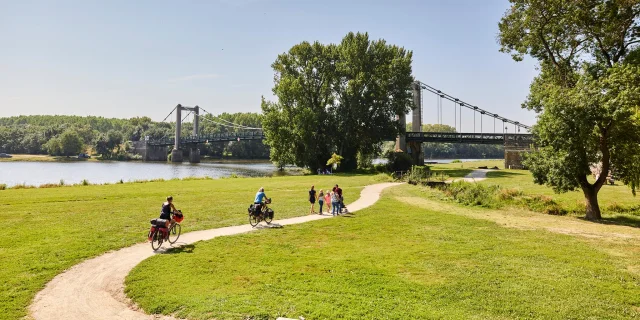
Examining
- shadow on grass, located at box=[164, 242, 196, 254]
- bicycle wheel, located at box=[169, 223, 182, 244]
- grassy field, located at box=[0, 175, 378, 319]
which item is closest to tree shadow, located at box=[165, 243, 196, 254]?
shadow on grass, located at box=[164, 242, 196, 254]

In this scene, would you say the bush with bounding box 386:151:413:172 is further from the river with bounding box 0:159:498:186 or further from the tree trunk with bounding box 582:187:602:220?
the tree trunk with bounding box 582:187:602:220

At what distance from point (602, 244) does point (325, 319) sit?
13.1m

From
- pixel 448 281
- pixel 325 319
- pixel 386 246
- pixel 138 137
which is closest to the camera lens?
pixel 325 319

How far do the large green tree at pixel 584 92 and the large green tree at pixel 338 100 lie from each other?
111ft

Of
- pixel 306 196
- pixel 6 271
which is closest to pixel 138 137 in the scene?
pixel 306 196

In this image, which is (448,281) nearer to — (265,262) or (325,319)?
(325,319)

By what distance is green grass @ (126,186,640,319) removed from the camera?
912cm

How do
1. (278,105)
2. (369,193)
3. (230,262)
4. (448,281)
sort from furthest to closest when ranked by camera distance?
(278,105) → (369,193) → (230,262) → (448,281)

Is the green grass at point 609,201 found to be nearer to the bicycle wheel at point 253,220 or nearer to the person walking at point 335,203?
the person walking at point 335,203

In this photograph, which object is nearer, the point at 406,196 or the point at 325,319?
the point at 325,319

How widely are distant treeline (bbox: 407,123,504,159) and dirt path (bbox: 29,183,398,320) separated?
167 meters

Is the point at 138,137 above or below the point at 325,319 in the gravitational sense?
above

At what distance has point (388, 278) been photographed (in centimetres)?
1112

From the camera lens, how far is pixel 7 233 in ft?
49.1
